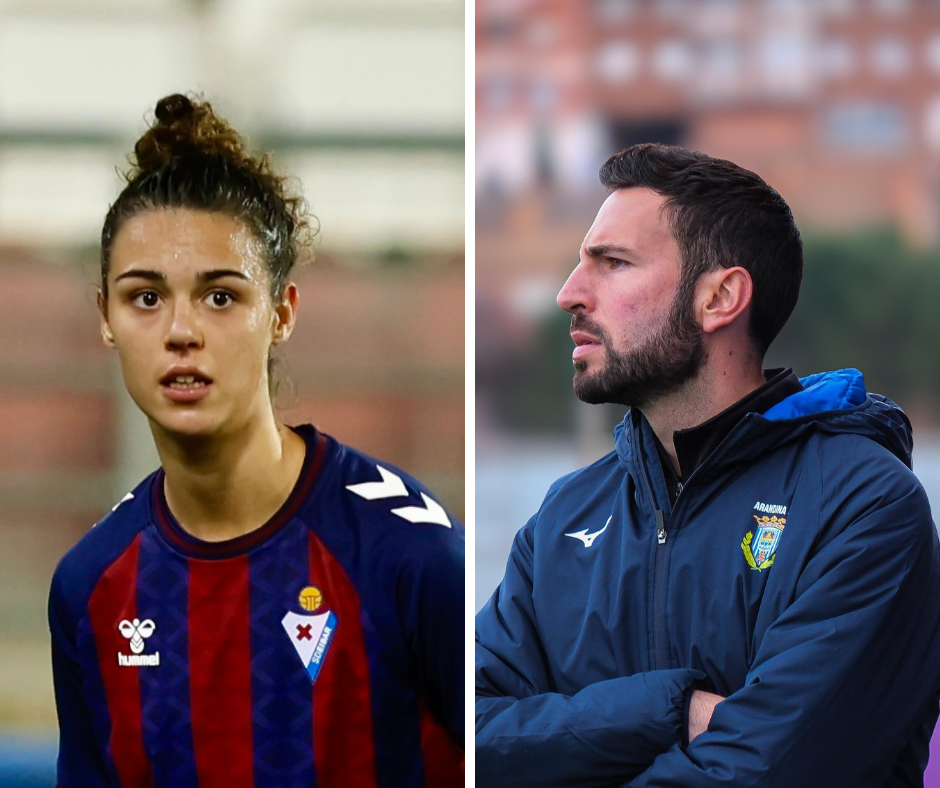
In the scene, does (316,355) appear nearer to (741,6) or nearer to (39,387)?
(39,387)

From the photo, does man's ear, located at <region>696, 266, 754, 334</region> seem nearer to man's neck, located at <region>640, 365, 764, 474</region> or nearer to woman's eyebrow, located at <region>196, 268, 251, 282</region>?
man's neck, located at <region>640, 365, 764, 474</region>

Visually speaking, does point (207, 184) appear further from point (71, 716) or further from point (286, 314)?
point (71, 716)

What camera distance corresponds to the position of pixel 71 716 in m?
1.84

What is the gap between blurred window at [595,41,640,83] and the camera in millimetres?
1909

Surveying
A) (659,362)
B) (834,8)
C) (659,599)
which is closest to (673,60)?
(834,8)

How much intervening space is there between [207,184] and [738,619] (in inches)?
44.3

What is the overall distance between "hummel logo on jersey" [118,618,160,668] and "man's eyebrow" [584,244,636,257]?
38.5 inches

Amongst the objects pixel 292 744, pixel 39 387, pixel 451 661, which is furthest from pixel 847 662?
pixel 39 387

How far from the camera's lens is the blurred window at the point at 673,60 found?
192 cm

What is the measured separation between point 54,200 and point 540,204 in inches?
33.9

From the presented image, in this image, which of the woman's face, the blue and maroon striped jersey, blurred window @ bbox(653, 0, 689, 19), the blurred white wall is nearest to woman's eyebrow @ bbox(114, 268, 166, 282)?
the woman's face

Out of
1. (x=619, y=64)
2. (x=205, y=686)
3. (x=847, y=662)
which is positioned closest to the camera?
(x=847, y=662)

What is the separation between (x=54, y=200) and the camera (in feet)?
6.22

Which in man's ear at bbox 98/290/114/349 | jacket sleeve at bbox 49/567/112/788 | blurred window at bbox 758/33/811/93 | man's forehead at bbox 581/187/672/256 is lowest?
jacket sleeve at bbox 49/567/112/788
